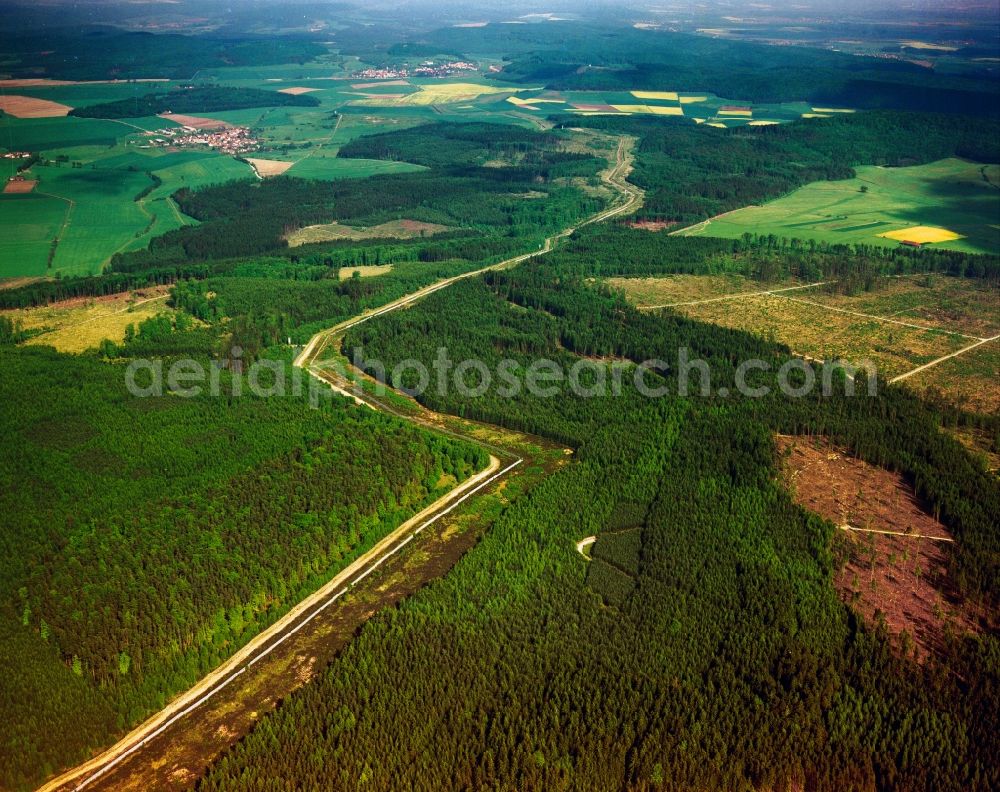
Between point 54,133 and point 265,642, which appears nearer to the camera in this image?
point 265,642

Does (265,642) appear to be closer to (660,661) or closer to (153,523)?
(153,523)

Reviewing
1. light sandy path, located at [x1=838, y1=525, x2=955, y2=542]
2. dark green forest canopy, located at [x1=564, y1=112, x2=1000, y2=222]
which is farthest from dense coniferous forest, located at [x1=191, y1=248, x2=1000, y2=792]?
dark green forest canopy, located at [x1=564, y1=112, x2=1000, y2=222]

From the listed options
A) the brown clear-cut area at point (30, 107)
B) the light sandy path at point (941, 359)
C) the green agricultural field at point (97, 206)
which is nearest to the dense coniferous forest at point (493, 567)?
the light sandy path at point (941, 359)

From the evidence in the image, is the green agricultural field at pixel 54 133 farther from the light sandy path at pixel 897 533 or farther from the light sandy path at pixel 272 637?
the light sandy path at pixel 897 533

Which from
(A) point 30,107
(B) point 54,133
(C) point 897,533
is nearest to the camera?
(C) point 897,533

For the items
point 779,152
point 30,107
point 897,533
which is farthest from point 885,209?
point 30,107

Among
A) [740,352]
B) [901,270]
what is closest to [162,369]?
[740,352]

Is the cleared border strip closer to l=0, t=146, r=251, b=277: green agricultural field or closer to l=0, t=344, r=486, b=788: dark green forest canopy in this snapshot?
l=0, t=344, r=486, b=788: dark green forest canopy
